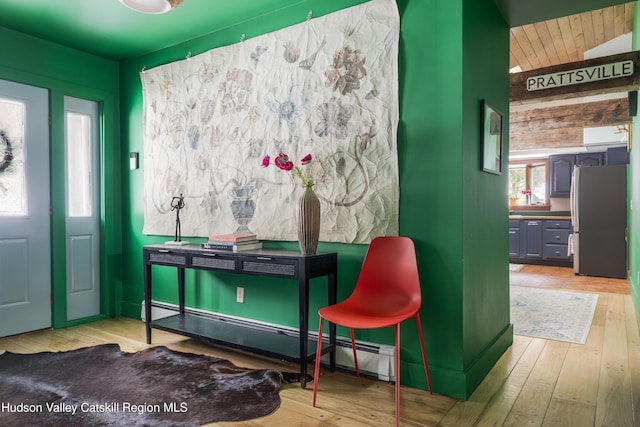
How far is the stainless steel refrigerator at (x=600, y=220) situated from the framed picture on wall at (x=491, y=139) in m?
4.48

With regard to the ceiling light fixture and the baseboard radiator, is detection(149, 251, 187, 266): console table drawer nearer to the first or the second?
the baseboard radiator

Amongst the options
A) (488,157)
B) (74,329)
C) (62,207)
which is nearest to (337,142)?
(488,157)

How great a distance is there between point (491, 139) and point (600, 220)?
16.1 feet

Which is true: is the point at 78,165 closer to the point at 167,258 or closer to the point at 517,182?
the point at 167,258

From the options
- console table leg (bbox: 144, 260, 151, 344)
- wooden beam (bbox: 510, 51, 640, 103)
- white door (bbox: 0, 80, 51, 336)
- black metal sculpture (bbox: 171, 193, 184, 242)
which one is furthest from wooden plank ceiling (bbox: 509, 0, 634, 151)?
white door (bbox: 0, 80, 51, 336)

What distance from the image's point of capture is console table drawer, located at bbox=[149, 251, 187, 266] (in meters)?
3.02

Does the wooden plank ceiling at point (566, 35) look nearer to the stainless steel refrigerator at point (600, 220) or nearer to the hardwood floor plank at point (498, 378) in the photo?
the stainless steel refrigerator at point (600, 220)

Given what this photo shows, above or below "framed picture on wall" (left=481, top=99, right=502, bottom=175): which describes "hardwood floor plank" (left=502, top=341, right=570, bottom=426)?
below

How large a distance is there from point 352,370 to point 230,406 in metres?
0.86

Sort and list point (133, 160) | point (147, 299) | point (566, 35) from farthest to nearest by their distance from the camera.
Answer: point (566, 35)
point (133, 160)
point (147, 299)

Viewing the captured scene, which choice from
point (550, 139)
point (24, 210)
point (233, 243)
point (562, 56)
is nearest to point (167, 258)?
point (233, 243)

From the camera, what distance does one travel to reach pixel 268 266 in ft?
8.38

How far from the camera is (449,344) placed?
94.0 inches

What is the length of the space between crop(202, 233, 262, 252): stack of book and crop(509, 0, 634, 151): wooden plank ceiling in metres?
3.41
